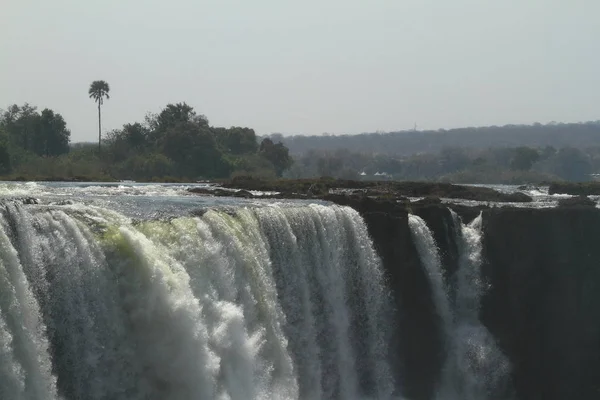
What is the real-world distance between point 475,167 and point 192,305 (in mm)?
122528

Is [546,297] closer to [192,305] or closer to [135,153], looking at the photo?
[192,305]

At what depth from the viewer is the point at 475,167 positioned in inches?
5310

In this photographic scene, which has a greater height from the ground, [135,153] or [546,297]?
[135,153]

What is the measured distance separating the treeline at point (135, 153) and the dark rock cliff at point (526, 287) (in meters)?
33.9

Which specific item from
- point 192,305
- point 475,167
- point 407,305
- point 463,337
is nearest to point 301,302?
point 407,305

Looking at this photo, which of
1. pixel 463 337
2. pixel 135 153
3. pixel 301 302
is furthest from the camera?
pixel 135 153

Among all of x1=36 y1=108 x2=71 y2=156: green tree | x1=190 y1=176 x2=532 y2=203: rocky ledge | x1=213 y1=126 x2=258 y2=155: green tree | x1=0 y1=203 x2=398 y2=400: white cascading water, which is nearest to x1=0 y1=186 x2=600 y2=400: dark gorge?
x1=0 y1=203 x2=398 y2=400: white cascading water

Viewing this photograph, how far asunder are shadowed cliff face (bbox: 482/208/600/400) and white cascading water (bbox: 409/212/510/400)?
1.80 feet

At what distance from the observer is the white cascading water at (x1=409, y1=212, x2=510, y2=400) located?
24828 mm

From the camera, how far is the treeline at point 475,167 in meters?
121

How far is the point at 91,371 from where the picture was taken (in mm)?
14703

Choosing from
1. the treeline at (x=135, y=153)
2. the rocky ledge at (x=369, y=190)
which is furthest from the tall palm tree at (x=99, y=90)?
the rocky ledge at (x=369, y=190)

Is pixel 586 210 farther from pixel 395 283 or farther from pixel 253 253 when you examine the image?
pixel 253 253

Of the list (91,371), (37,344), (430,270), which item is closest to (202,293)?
(91,371)
